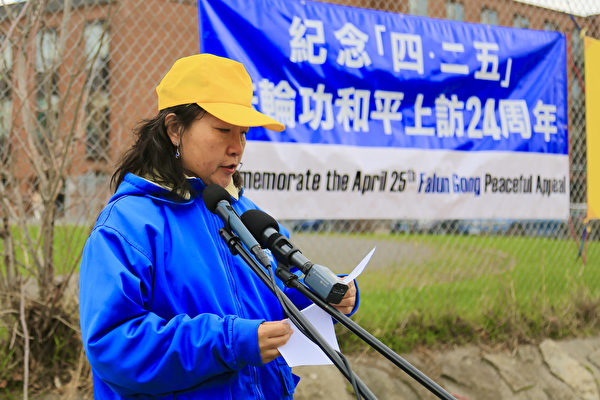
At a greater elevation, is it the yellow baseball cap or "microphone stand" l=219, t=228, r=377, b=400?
the yellow baseball cap

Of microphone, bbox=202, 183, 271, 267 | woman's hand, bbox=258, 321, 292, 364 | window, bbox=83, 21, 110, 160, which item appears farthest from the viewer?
window, bbox=83, 21, 110, 160

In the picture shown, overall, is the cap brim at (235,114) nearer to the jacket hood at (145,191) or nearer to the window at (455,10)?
the jacket hood at (145,191)

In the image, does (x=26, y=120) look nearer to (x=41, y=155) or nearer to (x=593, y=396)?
(x=41, y=155)

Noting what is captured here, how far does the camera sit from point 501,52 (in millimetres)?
4141

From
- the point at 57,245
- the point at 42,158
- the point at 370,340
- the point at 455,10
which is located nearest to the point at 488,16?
the point at 455,10

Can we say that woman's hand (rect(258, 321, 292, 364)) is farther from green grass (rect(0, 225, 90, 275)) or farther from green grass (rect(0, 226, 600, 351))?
green grass (rect(0, 226, 600, 351))

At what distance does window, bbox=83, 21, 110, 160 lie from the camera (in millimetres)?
3264

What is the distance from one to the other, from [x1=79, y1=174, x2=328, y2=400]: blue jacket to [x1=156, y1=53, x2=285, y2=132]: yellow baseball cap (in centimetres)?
23

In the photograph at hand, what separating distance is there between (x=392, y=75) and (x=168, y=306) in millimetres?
2707

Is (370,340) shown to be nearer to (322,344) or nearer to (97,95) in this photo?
(322,344)

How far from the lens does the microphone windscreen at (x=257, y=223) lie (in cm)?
125

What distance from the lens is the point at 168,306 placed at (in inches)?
57.2

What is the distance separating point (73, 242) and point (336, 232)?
174 cm

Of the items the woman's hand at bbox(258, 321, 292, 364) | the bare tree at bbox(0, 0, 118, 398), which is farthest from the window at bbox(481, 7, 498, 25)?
the woman's hand at bbox(258, 321, 292, 364)
